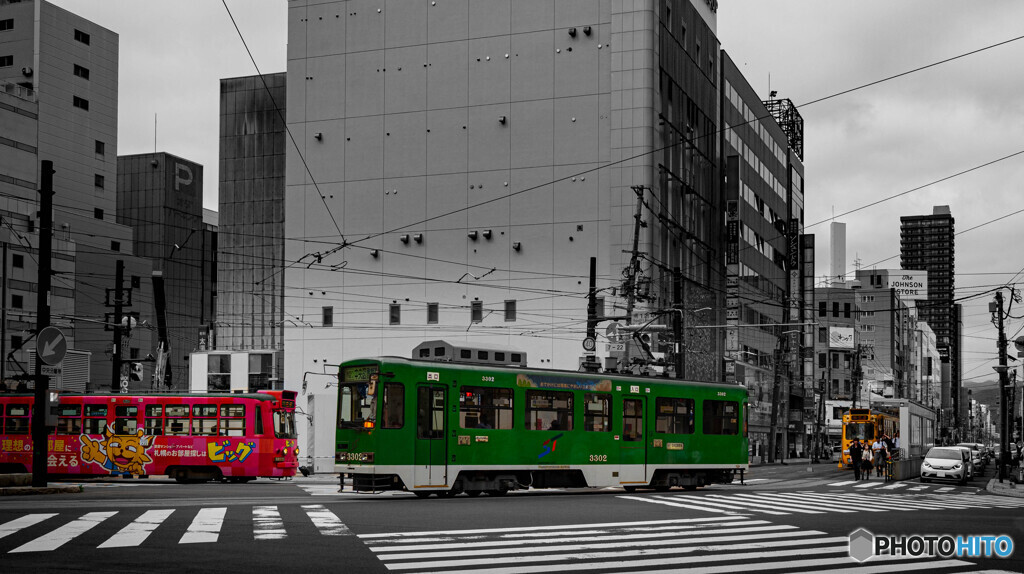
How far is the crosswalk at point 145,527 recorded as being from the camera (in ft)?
48.2

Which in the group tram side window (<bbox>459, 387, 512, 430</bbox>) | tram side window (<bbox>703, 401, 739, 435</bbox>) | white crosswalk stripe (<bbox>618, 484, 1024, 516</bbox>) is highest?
tram side window (<bbox>459, 387, 512, 430</bbox>)

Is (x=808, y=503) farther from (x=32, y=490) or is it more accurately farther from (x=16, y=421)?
(x=16, y=421)

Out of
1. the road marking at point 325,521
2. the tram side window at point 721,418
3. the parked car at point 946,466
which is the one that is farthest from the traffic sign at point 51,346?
the parked car at point 946,466

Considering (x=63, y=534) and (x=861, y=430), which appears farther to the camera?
(x=861, y=430)

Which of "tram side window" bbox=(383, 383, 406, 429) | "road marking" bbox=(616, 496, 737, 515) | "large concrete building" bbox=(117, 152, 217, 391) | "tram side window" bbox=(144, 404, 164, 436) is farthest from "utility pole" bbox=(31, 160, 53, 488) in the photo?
"large concrete building" bbox=(117, 152, 217, 391)

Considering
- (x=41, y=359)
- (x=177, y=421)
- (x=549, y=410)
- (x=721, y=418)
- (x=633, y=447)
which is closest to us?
(x=41, y=359)

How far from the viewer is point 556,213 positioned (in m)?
66.1

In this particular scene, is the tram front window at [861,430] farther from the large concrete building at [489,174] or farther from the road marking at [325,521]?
the road marking at [325,521]

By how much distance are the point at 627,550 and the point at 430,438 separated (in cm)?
1221

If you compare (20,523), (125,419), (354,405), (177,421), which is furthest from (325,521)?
(125,419)

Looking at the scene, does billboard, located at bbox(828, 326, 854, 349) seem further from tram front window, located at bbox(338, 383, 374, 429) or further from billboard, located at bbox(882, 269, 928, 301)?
tram front window, located at bbox(338, 383, 374, 429)

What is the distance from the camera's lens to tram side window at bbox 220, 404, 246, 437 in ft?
120

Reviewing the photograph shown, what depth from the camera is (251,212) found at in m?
102

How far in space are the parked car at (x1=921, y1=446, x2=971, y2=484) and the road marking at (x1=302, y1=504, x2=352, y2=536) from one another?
29.5m
